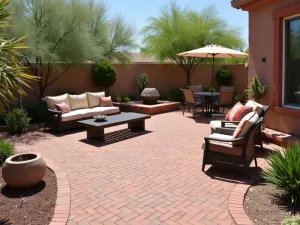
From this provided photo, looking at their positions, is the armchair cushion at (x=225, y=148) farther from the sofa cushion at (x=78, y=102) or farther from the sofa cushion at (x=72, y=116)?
the sofa cushion at (x=78, y=102)

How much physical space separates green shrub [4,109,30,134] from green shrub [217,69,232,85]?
11.4 meters

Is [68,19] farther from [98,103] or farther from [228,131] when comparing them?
[228,131]

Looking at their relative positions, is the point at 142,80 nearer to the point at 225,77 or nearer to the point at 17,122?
the point at 225,77

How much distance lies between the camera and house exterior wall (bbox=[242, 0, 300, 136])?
6557mm

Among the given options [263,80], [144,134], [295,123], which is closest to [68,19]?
[144,134]

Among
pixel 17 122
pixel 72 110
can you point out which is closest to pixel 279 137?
pixel 72 110

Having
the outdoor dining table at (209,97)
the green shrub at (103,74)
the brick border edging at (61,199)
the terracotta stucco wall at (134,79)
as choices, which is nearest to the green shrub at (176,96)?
the terracotta stucco wall at (134,79)

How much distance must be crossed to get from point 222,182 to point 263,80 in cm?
390

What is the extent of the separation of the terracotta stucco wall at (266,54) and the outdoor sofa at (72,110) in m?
5.06

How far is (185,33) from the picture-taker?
14.2 metres

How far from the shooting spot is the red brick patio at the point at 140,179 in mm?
3588

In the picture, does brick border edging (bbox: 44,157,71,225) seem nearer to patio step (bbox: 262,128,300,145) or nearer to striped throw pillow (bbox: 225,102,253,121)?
striped throw pillow (bbox: 225,102,253,121)

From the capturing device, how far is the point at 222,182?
4.60 meters

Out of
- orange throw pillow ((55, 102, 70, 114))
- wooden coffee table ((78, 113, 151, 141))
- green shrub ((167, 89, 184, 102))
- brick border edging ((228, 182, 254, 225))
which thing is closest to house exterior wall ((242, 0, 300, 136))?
brick border edging ((228, 182, 254, 225))
